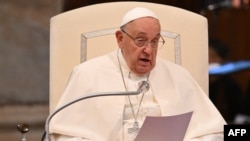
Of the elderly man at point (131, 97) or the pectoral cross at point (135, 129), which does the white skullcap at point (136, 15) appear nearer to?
the elderly man at point (131, 97)

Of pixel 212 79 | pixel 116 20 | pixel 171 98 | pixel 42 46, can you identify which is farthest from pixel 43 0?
pixel 171 98

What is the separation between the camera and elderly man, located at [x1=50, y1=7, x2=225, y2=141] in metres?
3.88

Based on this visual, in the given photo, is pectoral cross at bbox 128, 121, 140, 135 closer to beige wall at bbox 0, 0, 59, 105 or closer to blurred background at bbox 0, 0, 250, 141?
blurred background at bbox 0, 0, 250, 141

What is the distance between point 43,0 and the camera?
6.63 m

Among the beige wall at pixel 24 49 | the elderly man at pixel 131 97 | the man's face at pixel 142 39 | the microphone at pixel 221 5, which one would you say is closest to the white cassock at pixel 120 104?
the elderly man at pixel 131 97

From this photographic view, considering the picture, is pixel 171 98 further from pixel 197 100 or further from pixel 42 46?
pixel 42 46

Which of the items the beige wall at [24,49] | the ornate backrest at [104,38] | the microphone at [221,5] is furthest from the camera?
the microphone at [221,5]

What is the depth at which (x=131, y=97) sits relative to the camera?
160 inches

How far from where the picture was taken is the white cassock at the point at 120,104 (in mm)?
3859

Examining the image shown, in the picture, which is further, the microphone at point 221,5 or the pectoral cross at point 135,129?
the microphone at point 221,5

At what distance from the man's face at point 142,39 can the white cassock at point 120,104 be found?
0.48ft

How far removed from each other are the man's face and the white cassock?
0.48 feet

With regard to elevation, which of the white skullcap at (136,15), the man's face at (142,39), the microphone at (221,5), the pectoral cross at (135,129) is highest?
the microphone at (221,5)

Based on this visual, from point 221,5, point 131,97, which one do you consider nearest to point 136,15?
point 131,97
